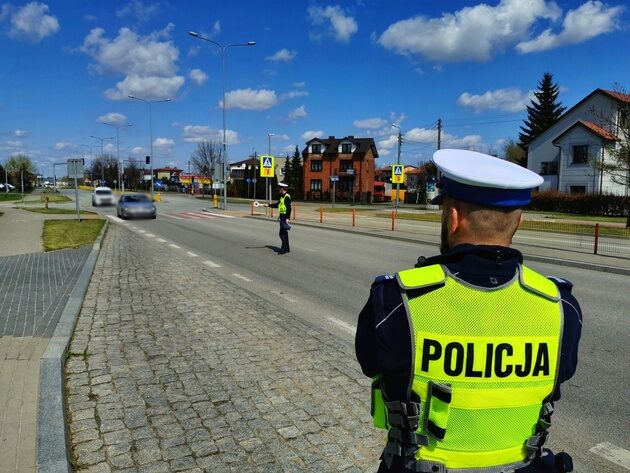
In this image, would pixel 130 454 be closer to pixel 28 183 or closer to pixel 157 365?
pixel 157 365

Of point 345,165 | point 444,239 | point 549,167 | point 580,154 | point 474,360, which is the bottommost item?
point 474,360

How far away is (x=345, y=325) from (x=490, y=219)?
5056mm

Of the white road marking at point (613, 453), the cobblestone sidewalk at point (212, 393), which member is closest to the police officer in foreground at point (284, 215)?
the cobblestone sidewalk at point (212, 393)

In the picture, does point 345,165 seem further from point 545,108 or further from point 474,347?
point 474,347

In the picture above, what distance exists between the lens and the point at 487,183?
1.51 meters

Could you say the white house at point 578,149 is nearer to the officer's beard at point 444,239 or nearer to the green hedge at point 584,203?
the green hedge at point 584,203

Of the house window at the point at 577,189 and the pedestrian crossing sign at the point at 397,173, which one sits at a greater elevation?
the pedestrian crossing sign at the point at 397,173

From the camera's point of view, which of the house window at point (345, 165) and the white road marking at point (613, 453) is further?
the house window at point (345, 165)

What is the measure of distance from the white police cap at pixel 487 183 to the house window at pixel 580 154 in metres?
48.1

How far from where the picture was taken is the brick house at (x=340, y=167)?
79.9 m

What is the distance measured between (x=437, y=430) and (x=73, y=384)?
150 inches

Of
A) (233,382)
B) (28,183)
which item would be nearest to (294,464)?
(233,382)

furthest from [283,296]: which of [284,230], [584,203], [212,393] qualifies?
[584,203]

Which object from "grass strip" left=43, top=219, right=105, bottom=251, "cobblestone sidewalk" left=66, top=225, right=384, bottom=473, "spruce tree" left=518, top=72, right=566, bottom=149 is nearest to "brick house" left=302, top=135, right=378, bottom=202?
"spruce tree" left=518, top=72, right=566, bottom=149
